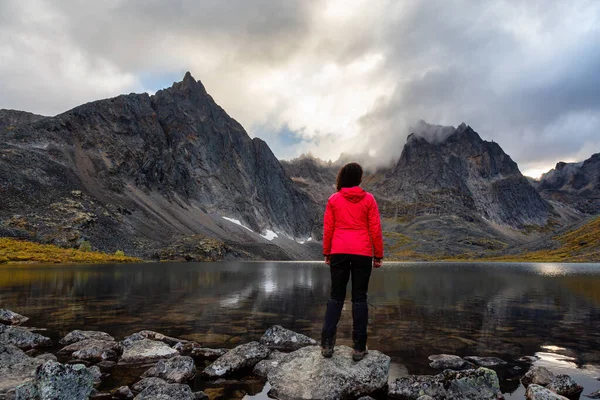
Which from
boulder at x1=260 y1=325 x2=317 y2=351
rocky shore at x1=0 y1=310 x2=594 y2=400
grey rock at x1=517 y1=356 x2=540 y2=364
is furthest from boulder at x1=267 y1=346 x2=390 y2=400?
grey rock at x1=517 y1=356 x2=540 y2=364

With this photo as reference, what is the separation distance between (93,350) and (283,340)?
20.8 feet

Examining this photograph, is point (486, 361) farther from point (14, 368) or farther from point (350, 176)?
point (14, 368)

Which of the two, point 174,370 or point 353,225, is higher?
point 353,225

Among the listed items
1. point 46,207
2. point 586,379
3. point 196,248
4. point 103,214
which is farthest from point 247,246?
point 586,379

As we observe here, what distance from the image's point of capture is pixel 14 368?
1019cm

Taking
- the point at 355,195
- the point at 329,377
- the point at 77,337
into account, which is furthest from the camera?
the point at 77,337

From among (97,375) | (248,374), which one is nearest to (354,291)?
(248,374)

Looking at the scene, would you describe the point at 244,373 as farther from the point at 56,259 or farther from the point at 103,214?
the point at 103,214

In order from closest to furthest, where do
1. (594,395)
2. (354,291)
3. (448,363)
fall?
(594,395) < (354,291) < (448,363)

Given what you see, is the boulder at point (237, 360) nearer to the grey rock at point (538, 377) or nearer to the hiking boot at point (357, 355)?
the hiking boot at point (357, 355)

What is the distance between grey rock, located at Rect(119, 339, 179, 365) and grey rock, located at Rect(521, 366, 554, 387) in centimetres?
1028

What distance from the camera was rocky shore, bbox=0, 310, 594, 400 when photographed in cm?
806

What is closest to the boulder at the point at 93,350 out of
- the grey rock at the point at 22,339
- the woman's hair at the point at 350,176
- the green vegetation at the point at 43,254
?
the grey rock at the point at 22,339

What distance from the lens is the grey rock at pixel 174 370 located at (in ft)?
32.8
